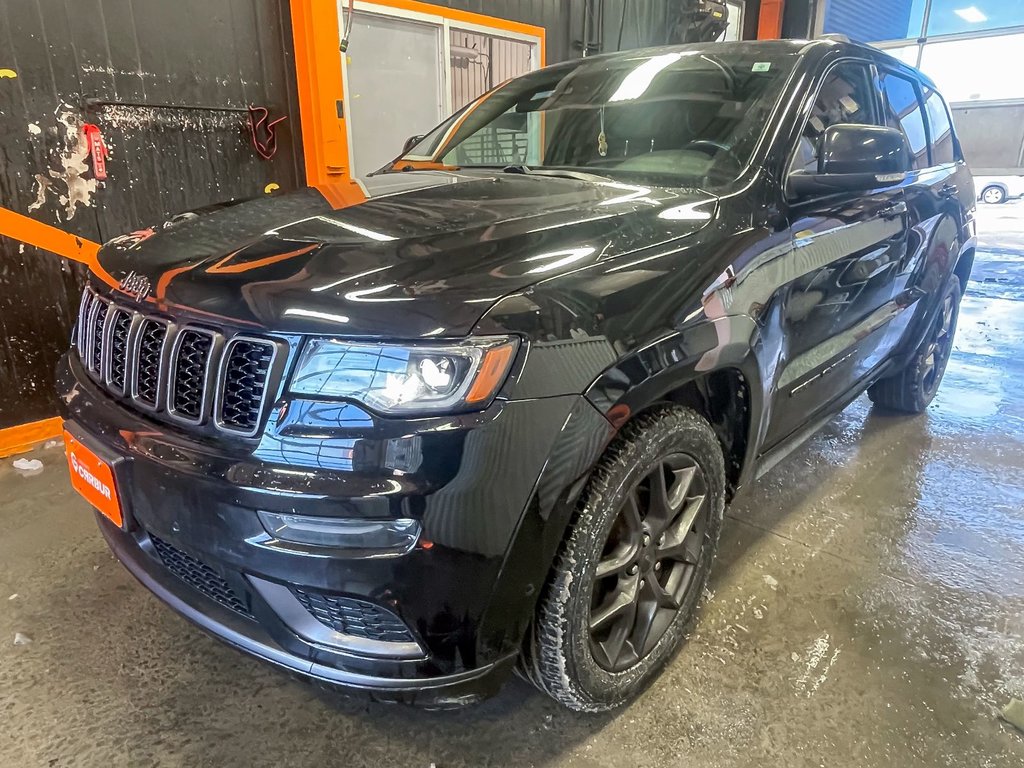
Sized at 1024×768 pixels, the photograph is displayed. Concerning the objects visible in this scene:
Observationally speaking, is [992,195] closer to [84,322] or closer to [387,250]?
[387,250]

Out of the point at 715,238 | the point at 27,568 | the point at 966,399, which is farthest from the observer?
the point at 966,399

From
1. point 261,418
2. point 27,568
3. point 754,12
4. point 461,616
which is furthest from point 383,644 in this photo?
point 754,12

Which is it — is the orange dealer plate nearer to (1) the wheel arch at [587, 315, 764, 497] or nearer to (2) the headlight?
(2) the headlight

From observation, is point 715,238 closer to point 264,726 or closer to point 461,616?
point 461,616

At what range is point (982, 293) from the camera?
6.66 meters

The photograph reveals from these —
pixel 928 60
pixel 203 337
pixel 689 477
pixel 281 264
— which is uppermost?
pixel 928 60

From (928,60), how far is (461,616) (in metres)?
14.0

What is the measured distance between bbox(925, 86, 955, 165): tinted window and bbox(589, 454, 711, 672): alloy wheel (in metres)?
2.27

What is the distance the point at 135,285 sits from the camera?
55.9 inches

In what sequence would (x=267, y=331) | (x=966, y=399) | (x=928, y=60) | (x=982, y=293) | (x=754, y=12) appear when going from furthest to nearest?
(x=928, y=60), (x=754, y=12), (x=982, y=293), (x=966, y=399), (x=267, y=331)

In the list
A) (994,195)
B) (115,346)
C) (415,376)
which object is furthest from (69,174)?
(994,195)

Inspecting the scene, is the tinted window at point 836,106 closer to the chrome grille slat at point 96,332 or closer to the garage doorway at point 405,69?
the chrome grille slat at point 96,332

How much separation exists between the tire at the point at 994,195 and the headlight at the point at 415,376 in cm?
1721

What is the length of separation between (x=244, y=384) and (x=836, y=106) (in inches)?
79.3
